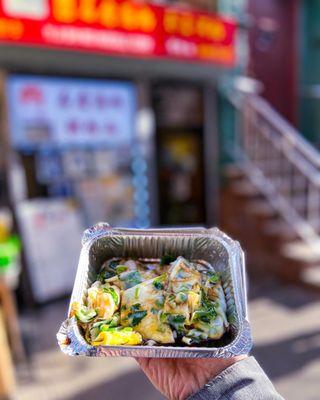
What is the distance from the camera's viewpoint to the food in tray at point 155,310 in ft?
5.29

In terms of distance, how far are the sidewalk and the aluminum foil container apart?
2.34 m

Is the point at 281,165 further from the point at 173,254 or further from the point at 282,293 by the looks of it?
the point at 173,254

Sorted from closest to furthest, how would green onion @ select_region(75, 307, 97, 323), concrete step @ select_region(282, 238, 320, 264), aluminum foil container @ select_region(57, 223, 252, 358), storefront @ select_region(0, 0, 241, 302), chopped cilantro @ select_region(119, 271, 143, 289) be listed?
aluminum foil container @ select_region(57, 223, 252, 358) < green onion @ select_region(75, 307, 97, 323) < chopped cilantro @ select_region(119, 271, 143, 289) < storefront @ select_region(0, 0, 241, 302) < concrete step @ select_region(282, 238, 320, 264)

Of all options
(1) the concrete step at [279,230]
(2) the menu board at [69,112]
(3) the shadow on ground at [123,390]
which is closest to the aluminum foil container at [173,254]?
(3) the shadow on ground at [123,390]

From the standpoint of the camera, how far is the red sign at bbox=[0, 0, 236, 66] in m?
4.83

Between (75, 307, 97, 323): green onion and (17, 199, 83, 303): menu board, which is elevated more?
(75, 307, 97, 323): green onion

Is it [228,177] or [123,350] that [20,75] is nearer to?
[228,177]

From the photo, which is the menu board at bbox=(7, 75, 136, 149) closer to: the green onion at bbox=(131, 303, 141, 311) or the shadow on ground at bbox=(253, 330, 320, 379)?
the shadow on ground at bbox=(253, 330, 320, 379)

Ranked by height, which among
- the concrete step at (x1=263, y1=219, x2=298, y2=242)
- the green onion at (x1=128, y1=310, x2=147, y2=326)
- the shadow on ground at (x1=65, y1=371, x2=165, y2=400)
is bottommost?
the shadow on ground at (x1=65, y1=371, x2=165, y2=400)

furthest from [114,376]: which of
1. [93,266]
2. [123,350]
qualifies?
[123,350]

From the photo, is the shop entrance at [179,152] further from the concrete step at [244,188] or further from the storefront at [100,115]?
the concrete step at [244,188]


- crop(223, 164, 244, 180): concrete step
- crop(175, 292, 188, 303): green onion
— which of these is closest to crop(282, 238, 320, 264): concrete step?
crop(223, 164, 244, 180): concrete step

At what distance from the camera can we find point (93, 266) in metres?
1.98

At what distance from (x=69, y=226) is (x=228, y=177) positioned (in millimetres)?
2750
